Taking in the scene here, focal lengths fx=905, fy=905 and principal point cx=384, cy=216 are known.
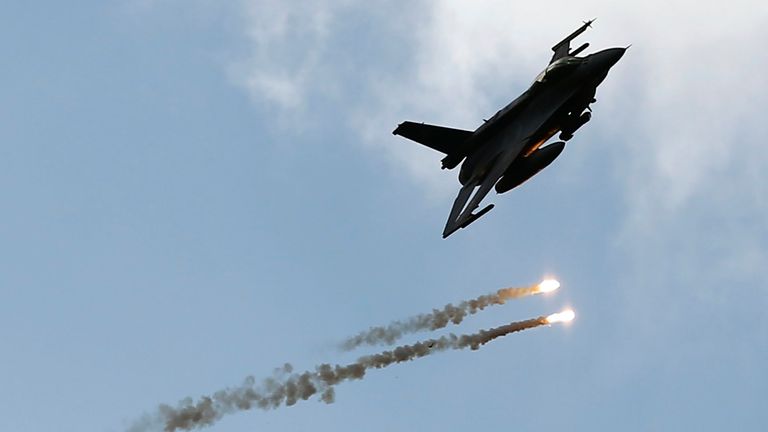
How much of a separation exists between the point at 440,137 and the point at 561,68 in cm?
773

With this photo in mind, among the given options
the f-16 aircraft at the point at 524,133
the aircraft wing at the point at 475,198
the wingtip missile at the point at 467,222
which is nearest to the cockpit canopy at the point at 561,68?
the f-16 aircraft at the point at 524,133

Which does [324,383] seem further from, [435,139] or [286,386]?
[435,139]

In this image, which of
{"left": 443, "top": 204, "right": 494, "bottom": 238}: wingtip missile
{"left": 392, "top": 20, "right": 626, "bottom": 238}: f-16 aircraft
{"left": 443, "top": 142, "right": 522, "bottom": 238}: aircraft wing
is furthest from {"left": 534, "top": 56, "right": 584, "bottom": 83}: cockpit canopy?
{"left": 443, "top": 204, "right": 494, "bottom": 238}: wingtip missile

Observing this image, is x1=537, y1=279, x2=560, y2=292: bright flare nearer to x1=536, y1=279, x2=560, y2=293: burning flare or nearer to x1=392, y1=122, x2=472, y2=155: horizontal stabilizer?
x1=536, y1=279, x2=560, y2=293: burning flare

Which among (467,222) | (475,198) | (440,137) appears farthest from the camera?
(440,137)

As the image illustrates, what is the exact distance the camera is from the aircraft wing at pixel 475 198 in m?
44.4

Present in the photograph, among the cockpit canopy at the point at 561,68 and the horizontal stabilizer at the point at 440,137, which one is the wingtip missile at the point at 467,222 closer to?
the horizontal stabilizer at the point at 440,137

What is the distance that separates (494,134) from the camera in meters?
48.0

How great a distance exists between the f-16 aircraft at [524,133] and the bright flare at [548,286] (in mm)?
5112

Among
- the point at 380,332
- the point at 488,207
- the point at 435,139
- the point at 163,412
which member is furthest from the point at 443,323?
the point at 163,412

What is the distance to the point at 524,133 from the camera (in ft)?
149

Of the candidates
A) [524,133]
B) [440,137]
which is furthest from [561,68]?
[440,137]

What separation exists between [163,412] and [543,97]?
24.1 m

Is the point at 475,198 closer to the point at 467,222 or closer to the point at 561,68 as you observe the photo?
the point at 467,222
